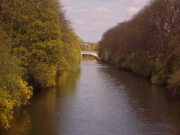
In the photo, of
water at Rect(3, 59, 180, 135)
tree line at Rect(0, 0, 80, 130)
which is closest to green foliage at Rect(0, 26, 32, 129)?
water at Rect(3, 59, 180, 135)

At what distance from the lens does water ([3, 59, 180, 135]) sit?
1870 cm

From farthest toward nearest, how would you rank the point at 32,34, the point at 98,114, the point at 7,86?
1. the point at 32,34
2. the point at 98,114
3. the point at 7,86

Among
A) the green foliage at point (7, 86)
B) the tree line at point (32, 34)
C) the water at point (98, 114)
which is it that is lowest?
the water at point (98, 114)

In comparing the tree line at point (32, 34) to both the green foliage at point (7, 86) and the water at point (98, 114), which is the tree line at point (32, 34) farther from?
the green foliage at point (7, 86)

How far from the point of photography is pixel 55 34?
29641mm

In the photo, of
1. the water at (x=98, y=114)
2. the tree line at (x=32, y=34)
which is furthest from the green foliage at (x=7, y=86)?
the tree line at (x=32, y=34)

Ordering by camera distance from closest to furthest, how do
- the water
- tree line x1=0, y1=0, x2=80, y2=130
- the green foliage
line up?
the green foliage, the water, tree line x1=0, y1=0, x2=80, y2=130

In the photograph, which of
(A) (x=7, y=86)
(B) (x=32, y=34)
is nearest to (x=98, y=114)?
(A) (x=7, y=86)

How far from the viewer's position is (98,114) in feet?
74.0

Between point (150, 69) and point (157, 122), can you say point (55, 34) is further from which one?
point (150, 69)

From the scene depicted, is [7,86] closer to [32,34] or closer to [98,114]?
[98,114]

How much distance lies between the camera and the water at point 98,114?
61.4 ft

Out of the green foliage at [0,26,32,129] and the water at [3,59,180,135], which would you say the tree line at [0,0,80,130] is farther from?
the green foliage at [0,26,32,129]

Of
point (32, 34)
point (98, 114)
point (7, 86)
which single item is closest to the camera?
point (7, 86)
